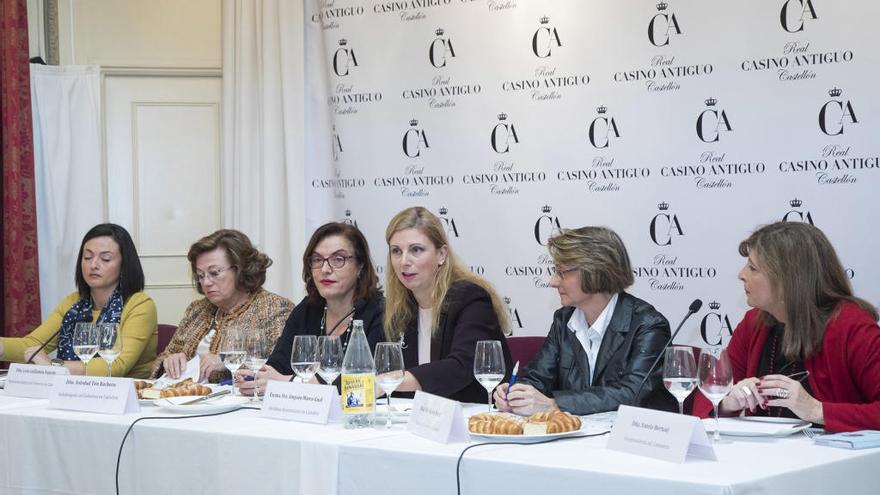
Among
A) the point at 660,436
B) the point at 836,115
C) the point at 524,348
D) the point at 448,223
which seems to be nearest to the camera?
the point at 660,436

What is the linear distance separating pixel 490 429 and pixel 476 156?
3.03 m

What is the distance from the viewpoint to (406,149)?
532cm

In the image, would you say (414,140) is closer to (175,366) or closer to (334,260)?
(334,260)

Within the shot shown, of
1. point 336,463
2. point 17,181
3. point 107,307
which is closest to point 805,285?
point 336,463

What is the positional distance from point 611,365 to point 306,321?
49.2 inches

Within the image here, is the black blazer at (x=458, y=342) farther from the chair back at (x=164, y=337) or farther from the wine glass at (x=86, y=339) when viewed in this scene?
the chair back at (x=164, y=337)

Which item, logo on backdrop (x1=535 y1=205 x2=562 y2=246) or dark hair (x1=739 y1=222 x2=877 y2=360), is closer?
dark hair (x1=739 y1=222 x2=877 y2=360)

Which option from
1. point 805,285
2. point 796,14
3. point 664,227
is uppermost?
point 796,14

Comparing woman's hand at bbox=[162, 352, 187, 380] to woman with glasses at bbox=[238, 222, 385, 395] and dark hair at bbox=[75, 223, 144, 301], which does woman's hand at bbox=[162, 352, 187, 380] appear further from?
dark hair at bbox=[75, 223, 144, 301]

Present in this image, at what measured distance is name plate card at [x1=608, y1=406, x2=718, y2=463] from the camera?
6.17 ft

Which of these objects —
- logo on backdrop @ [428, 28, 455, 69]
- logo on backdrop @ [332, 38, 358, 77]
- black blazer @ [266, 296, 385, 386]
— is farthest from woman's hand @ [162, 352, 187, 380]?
logo on backdrop @ [332, 38, 358, 77]

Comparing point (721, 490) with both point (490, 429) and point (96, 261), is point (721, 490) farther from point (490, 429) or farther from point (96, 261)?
point (96, 261)

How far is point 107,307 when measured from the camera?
4.09m

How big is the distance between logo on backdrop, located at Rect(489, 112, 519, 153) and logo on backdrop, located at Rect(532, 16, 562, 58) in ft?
1.14
